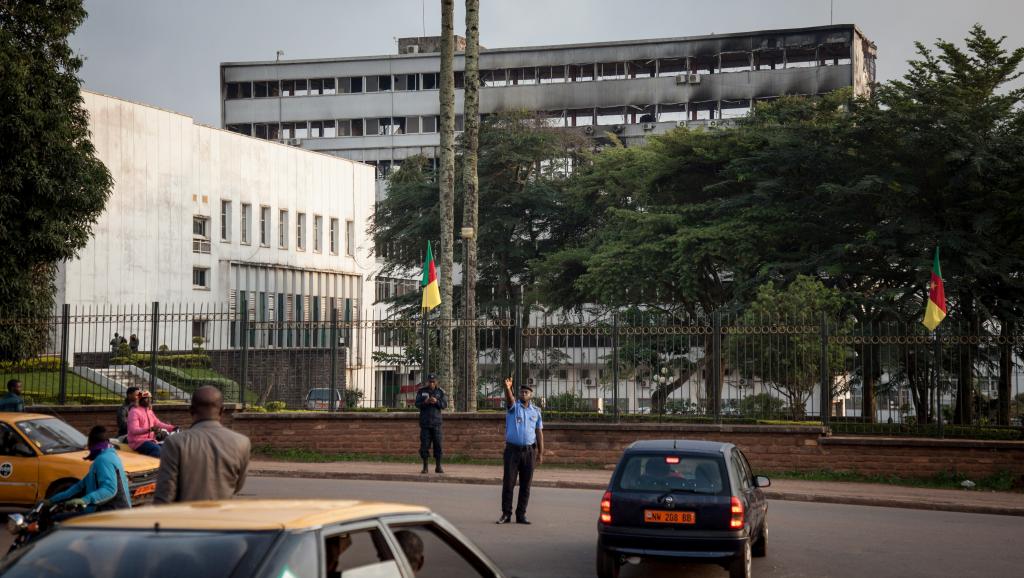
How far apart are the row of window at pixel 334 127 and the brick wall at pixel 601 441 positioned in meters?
68.3

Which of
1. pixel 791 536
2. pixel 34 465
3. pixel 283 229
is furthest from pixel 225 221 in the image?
pixel 791 536

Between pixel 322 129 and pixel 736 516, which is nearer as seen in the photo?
pixel 736 516

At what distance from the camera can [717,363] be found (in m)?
24.7

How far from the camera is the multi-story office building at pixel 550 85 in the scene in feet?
276

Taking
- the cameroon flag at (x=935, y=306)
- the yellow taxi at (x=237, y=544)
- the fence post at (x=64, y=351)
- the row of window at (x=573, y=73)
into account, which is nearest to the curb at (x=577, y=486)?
the fence post at (x=64, y=351)

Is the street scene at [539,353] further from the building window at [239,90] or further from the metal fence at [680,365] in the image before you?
the building window at [239,90]

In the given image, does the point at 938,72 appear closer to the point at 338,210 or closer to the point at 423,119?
the point at 338,210

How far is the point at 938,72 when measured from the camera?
36.6 meters

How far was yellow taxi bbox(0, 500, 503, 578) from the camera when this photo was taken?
4.68 metres

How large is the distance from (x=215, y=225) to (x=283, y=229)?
6113mm

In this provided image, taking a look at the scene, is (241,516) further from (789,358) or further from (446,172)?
(446,172)

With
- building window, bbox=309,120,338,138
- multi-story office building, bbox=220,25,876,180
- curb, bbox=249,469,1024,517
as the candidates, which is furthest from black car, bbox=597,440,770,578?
building window, bbox=309,120,338,138

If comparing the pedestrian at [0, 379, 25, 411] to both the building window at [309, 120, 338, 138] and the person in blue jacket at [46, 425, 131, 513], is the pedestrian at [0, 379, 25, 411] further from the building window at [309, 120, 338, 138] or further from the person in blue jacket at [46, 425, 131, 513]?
the building window at [309, 120, 338, 138]

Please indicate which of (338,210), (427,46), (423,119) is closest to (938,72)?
(338,210)
